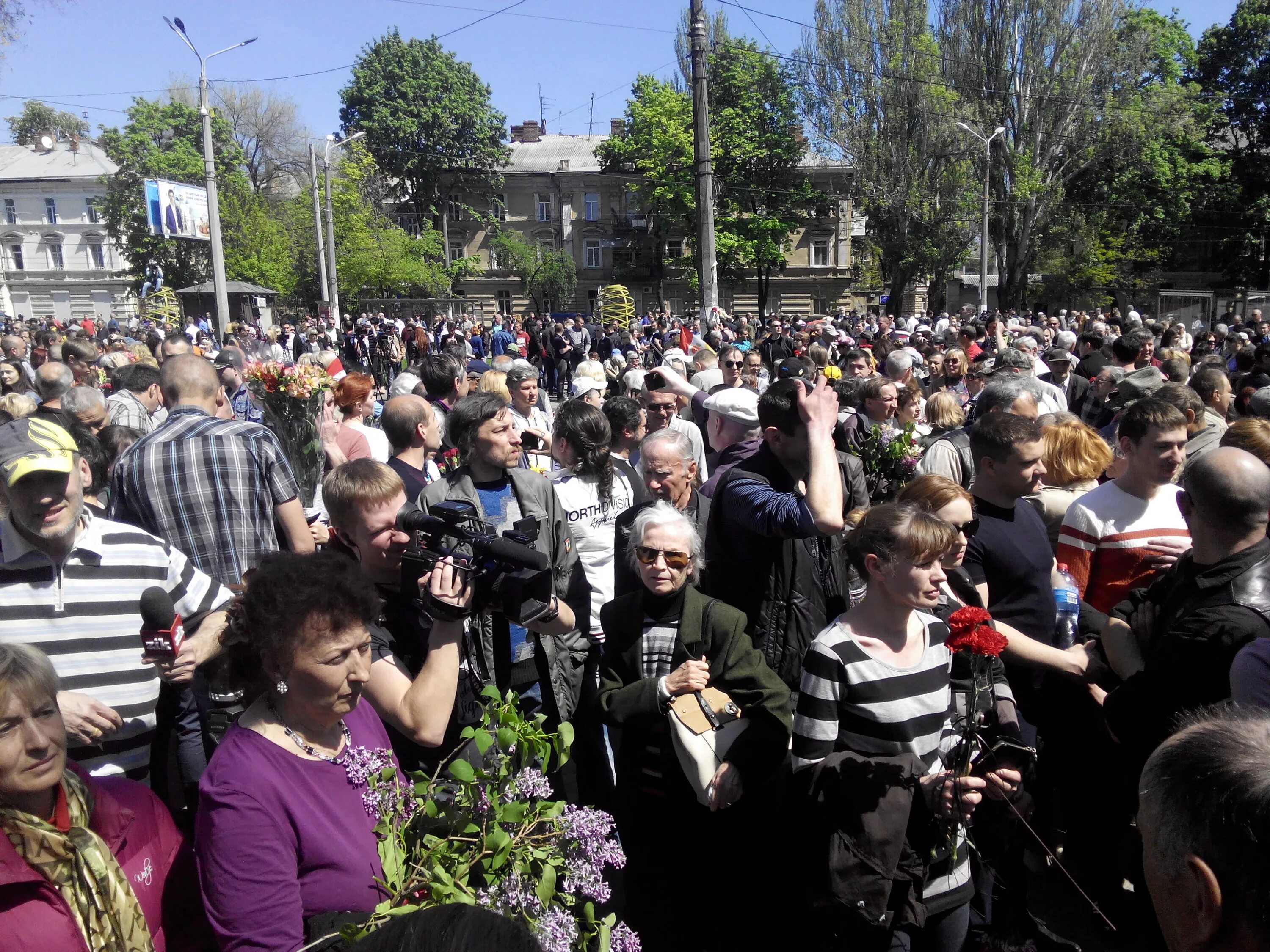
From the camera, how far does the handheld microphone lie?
2.35 metres

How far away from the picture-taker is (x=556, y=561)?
370 cm

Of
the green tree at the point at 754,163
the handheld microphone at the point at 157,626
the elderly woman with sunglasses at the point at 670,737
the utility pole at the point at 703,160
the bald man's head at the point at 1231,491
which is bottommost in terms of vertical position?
the elderly woman with sunglasses at the point at 670,737

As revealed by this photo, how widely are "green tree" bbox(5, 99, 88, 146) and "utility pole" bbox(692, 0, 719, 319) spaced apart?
7606 cm

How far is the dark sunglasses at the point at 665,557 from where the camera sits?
3105 millimetres

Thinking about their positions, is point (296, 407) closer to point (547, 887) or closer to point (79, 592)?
point (79, 592)

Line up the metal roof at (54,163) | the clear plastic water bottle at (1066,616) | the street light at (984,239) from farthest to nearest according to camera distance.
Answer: the metal roof at (54,163) → the street light at (984,239) → the clear plastic water bottle at (1066,616)

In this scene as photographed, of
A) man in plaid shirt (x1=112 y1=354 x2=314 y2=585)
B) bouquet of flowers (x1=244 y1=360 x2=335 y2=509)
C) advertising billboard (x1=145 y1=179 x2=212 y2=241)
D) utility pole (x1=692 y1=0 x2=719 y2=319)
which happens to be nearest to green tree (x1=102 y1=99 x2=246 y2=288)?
advertising billboard (x1=145 y1=179 x2=212 y2=241)

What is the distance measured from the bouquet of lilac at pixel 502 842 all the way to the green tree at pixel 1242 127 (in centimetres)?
4786

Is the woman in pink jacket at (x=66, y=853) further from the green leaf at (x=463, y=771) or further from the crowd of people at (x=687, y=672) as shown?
the green leaf at (x=463, y=771)

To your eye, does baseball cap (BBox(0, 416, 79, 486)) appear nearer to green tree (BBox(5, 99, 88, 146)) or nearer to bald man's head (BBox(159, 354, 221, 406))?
bald man's head (BBox(159, 354, 221, 406))

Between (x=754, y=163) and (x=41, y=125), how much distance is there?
61.9m

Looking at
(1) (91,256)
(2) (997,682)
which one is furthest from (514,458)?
(1) (91,256)

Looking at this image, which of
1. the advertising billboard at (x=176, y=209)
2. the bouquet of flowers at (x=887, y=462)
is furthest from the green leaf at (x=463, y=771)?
the advertising billboard at (x=176, y=209)

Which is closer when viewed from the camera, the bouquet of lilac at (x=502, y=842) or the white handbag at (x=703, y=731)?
the bouquet of lilac at (x=502, y=842)
